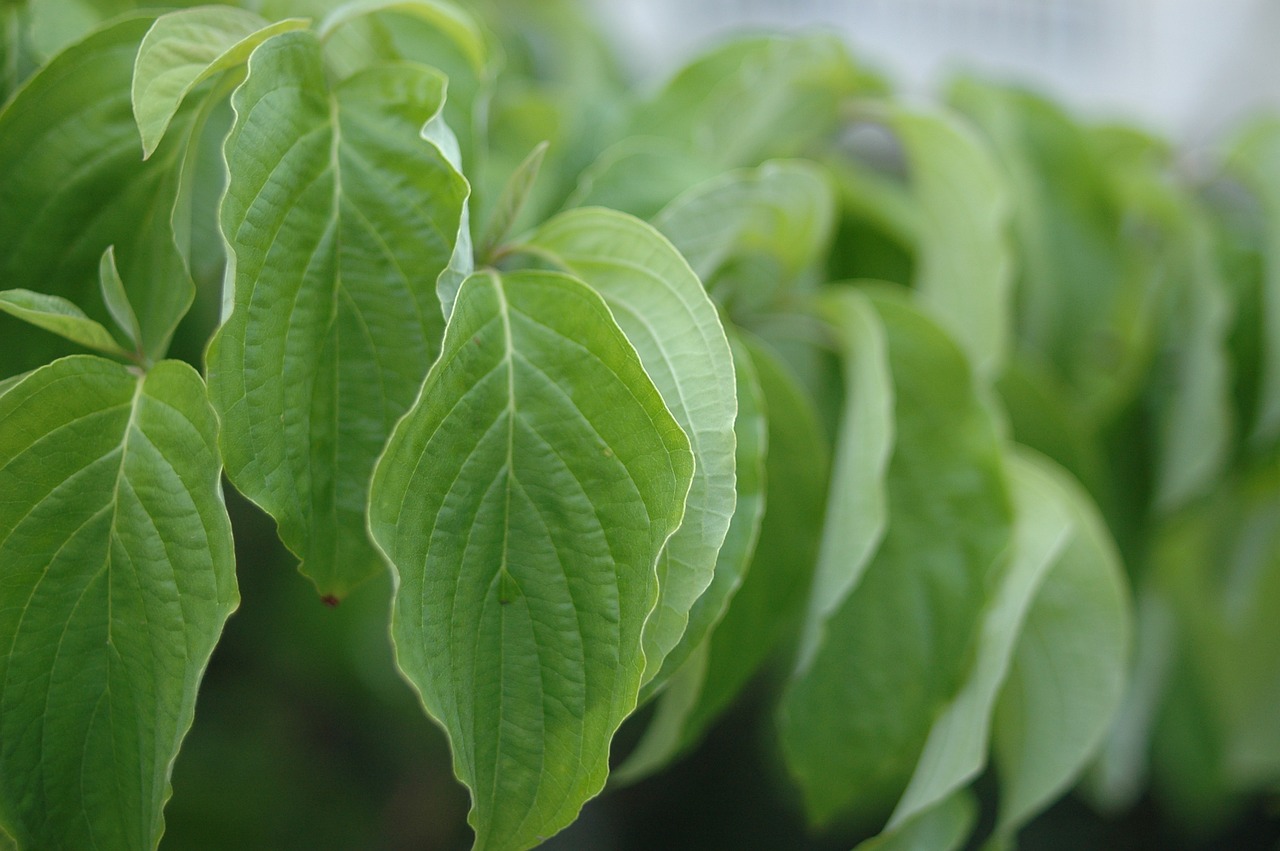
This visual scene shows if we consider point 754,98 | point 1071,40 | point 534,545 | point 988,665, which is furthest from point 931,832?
point 1071,40

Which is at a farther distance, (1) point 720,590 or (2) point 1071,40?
(2) point 1071,40

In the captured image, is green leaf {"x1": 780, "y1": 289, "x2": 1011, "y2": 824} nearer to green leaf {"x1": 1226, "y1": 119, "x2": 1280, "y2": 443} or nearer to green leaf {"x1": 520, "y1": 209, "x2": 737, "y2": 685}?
green leaf {"x1": 520, "y1": 209, "x2": 737, "y2": 685}

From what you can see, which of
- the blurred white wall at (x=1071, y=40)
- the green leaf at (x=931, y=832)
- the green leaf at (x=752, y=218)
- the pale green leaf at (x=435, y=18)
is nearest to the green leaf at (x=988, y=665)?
the green leaf at (x=931, y=832)

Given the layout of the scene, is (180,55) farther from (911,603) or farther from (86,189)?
(911,603)

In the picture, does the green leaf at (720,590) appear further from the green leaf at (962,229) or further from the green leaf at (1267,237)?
the green leaf at (1267,237)

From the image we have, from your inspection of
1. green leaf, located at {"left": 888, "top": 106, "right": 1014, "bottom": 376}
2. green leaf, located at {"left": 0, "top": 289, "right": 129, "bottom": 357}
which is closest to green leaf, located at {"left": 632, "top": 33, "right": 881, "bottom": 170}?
green leaf, located at {"left": 888, "top": 106, "right": 1014, "bottom": 376}

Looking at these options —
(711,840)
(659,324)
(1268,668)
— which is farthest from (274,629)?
(1268,668)
